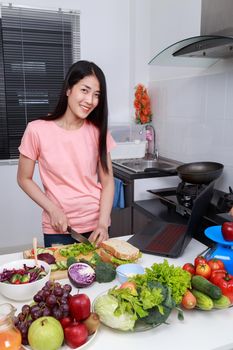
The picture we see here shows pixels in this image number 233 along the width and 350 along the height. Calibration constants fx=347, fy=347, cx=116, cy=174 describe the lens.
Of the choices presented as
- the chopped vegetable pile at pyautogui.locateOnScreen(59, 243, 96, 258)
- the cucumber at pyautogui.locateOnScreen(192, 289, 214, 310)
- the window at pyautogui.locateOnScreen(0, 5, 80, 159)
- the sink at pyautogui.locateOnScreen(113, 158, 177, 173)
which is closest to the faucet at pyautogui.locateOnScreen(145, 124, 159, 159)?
the sink at pyautogui.locateOnScreen(113, 158, 177, 173)

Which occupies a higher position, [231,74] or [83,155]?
[231,74]

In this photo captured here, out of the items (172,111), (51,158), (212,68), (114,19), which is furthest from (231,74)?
(114,19)

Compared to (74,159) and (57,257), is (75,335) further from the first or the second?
(74,159)

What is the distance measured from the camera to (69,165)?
1.52 meters

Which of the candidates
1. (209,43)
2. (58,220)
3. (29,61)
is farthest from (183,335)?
(29,61)

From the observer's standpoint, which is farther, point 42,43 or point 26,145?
point 42,43

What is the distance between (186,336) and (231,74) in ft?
5.48

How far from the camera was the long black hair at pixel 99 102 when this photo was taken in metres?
1.45

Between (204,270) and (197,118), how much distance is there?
5.35ft

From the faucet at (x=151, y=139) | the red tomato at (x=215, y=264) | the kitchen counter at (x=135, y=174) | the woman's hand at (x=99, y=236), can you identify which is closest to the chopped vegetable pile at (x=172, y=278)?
the red tomato at (x=215, y=264)

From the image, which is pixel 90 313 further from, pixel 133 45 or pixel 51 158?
pixel 133 45

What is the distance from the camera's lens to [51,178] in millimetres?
1549

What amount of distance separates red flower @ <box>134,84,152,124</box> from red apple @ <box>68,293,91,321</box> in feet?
8.08

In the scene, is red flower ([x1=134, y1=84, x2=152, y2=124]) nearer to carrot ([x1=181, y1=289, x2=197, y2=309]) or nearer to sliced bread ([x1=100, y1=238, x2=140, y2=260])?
sliced bread ([x1=100, y1=238, x2=140, y2=260])
